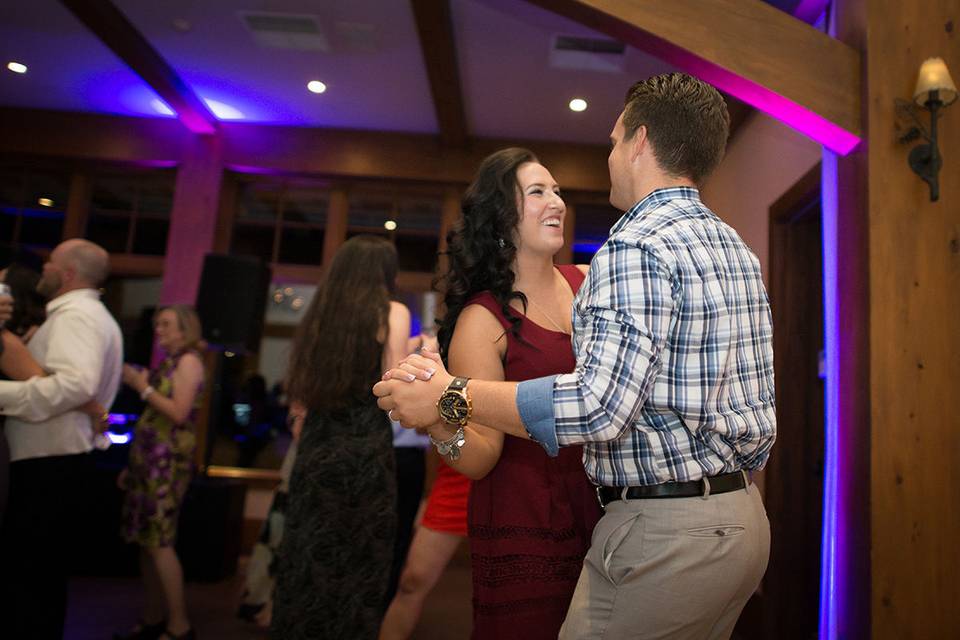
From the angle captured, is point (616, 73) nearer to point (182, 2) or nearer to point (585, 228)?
point (585, 228)

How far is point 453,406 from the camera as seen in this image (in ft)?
3.60

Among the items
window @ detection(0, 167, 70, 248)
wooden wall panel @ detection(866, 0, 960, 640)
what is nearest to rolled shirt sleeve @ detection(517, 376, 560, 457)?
wooden wall panel @ detection(866, 0, 960, 640)

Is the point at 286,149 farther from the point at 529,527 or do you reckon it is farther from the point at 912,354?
the point at 529,527

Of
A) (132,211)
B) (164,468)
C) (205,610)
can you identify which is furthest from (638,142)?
(132,211)

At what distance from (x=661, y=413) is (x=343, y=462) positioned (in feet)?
4.80

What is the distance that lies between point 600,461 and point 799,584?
11.4 ft

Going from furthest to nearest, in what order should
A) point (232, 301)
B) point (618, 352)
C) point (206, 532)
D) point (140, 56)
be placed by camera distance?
point (232, 301) → point (140, 56) → point (206, 532) → point (618, 352)

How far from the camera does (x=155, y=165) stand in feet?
21.8

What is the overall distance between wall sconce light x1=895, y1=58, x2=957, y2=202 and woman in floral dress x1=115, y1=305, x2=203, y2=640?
3.34m

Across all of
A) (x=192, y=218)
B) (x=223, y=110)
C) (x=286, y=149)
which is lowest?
(x=192, y=218)

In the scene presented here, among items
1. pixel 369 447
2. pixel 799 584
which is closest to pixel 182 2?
pixel 369 447

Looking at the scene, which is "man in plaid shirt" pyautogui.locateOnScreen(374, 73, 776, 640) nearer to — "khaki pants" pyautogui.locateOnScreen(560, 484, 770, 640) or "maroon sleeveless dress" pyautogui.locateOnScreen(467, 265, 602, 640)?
"khaki pants" pyautogui.locateOnScreen(560, 484, 770, 640)

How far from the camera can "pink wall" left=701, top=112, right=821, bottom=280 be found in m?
4.10

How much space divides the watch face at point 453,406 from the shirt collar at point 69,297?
6.57 ft
